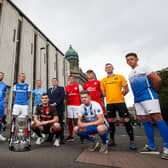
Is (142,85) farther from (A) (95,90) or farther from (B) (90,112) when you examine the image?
(A) (95,90)

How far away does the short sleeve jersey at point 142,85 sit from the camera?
2.65m

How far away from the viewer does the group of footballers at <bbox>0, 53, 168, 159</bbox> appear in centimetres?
265

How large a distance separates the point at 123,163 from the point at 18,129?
7.07 feet

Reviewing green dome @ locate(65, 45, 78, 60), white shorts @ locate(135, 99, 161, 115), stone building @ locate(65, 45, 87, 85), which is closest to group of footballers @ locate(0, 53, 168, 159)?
white shorts @ locate(135, 99, 161, 115)

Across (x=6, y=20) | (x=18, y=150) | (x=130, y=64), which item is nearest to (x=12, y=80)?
(x=6, y=20)

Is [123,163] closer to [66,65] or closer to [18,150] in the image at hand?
[18,150]

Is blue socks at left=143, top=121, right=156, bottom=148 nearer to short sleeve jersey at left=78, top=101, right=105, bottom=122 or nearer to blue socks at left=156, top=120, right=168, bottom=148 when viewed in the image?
blue socks at left=156, top=120, right=168, bottom=148

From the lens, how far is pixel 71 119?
4.26 m

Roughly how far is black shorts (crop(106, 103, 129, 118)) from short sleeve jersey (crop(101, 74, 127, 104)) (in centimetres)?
9

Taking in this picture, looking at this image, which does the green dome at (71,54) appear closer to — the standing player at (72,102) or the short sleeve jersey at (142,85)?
the standing player at (72,102)

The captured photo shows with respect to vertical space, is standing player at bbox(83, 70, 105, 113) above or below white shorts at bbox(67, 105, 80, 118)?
above

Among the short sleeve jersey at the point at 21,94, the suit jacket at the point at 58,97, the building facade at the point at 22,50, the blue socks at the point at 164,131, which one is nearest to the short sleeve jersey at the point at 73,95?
the suit jacket at the point at 58,97

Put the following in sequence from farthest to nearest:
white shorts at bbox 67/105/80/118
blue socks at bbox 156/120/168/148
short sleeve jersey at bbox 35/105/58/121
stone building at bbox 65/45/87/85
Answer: stone building at bbox 65/45/87/85 < white shorts at bbox 67/105/80/118 < short sleeve jersey at bbox 35/105/58/121 < blue socks at bbox 156/120/168/148

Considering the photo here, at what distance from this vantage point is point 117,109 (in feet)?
10.9
